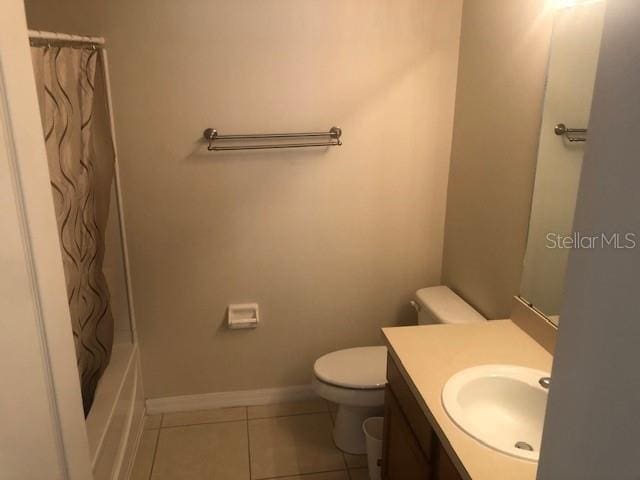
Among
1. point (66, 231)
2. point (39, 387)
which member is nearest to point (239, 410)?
point (66, 231)

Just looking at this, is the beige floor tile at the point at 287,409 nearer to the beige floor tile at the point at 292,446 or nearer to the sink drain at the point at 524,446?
the beige floor tile at the point at 292,446

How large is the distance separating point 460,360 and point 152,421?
173 cm

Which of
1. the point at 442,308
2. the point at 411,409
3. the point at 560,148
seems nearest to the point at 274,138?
the point at 442,308

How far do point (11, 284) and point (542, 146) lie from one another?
158 cm

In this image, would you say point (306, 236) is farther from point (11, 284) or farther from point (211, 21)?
point (11, 284)

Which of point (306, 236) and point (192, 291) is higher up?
point (306, 236)

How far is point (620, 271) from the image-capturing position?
21.0 inches

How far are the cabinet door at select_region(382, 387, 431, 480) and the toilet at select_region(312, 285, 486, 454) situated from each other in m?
0.31

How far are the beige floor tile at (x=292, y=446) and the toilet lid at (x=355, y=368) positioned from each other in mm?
410

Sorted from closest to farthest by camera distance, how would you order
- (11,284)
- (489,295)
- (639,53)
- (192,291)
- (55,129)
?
(639,53) < (11,284) < (55,129) < (489,295) < (192,291)

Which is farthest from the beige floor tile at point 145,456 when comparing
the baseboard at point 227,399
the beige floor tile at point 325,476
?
the beige floor tile at point 325,476

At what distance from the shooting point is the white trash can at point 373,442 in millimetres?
2033

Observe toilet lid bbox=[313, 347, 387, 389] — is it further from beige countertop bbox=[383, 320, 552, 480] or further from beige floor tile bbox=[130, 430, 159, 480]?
beige floor tile bbox=[130, 430, 159, 480]

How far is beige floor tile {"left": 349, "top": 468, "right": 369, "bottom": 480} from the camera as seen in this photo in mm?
2150
